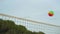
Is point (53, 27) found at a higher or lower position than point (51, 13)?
lower

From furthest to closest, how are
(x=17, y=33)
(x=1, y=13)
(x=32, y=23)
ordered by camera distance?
1. (x=32, y=23)
2. (x=1, y=13)
3. (x=17, y=33)

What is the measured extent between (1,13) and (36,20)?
1.70 ft

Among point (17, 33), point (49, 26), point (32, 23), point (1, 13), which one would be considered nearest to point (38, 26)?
point (32, 23)

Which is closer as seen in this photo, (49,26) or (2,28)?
(2,28)

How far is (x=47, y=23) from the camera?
1.83 m

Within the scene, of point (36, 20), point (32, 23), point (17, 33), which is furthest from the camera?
point (36, 20)

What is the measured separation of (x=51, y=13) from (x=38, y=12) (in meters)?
0.21

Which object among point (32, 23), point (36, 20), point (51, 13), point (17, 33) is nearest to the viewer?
point (17, 33)

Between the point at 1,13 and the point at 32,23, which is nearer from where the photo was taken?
the point at 1,13

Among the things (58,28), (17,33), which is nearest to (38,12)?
(58,28)

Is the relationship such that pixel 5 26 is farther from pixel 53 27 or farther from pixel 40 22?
pixel 53 27

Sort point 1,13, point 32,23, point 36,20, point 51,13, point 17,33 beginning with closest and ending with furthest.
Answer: point 17,33
point 1,13
point 32,23
point 36,20
point 51,13

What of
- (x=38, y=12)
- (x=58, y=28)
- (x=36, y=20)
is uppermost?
(x=38, y=12)

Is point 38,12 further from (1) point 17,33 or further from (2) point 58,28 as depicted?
(1) point 17,33
